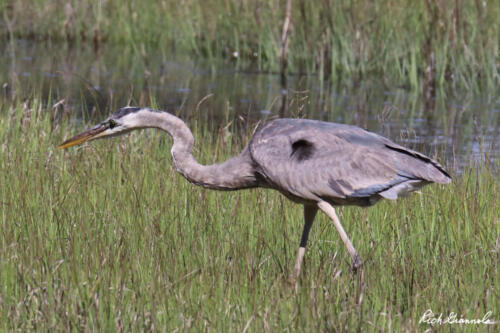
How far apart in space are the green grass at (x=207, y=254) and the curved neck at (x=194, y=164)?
1.02 ft

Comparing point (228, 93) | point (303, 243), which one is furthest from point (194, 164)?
point (228, 93)

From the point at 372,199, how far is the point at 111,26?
9.94m

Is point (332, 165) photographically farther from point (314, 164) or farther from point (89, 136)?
point (89, 136)

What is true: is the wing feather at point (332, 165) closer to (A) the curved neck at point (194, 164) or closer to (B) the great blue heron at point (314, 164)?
(B) the great blue heron at point (314, 164)

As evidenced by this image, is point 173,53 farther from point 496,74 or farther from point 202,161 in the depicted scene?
point 202,161

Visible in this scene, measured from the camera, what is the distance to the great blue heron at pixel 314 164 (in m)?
4.42

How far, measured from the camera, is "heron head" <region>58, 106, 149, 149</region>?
4602 mm

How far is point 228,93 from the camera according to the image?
11.0 metres

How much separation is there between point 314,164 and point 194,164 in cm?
67

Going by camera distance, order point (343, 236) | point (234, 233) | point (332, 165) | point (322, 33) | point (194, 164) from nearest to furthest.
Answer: point (343, 236), point (332, 165), point (194, 164), point (234, 233), point (322, 33)

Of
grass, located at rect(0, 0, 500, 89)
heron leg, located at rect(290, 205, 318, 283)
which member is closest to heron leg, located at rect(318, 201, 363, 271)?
heron leg, located at rect(290, 205, 318, 283)

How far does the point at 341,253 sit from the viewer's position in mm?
4844

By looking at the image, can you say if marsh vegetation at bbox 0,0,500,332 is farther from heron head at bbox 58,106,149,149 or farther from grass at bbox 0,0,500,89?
heron head at bbox 58,106,149,149

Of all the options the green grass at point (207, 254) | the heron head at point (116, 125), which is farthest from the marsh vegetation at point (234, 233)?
the heron head at point (116, 125)
